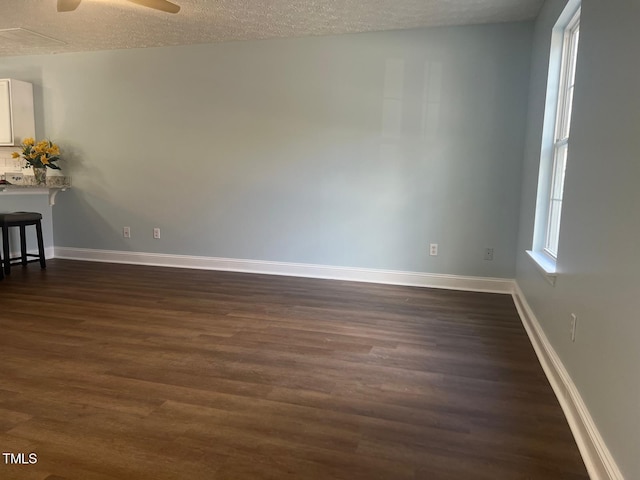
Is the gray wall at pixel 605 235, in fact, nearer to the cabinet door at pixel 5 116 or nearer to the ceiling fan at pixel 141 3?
the ceiling fan at pixel 141 3

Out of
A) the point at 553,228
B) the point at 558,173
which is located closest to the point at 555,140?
the point at 558,173

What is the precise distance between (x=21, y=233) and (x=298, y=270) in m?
3.09

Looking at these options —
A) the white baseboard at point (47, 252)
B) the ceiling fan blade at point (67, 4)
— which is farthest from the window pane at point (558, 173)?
the white baseboard at point (47, 252)

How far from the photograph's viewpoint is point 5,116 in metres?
5.18

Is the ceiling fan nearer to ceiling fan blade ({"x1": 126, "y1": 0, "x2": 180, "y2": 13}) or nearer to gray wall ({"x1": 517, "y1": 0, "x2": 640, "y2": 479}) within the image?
ceiling fan blade ({"x1": 126, "y1": 0, "x2": 180, "y2": 13})

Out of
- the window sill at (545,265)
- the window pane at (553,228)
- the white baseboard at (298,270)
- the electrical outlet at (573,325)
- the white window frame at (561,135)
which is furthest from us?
the white baseboard at (298,270)

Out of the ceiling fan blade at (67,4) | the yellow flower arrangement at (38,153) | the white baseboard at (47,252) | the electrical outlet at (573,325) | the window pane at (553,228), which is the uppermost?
the ceiling fan blade at (67,4)

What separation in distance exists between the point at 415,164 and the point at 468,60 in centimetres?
104

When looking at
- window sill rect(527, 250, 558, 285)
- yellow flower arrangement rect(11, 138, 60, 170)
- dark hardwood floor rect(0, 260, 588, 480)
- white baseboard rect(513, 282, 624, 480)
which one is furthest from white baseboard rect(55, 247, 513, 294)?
white baseboard rect(513, 282, 624, 480)

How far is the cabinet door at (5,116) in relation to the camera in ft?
16.7

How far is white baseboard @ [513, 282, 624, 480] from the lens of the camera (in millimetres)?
1484

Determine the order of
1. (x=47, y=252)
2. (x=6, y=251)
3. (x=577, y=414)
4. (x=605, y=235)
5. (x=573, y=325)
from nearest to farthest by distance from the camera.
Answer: (x=605, y=235), (x=577, y=414), (x=573, y=325), (x=6, y=251), (x=47, y=252)

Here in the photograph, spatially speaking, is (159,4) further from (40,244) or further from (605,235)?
(40,244)

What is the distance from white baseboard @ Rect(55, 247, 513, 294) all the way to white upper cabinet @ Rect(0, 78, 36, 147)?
1431 mm
